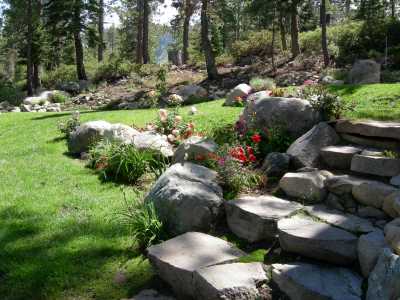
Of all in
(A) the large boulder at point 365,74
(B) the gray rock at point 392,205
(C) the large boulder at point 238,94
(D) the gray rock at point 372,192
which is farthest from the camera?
(A) the large boulder at point 365,74

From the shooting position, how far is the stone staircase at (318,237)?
3918 millimetres

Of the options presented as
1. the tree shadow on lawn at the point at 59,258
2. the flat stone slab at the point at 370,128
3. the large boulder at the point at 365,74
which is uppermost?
the large boulder at the point at 365,74

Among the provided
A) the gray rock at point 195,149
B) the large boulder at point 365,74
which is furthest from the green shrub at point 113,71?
the gray rock at point 195,149

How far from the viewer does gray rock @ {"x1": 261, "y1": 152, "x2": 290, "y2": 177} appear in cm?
640

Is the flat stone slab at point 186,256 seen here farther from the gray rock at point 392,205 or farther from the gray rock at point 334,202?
the gray rock at point 392,205

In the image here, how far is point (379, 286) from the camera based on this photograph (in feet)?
11.7

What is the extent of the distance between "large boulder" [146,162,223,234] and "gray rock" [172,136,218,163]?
1.18 m

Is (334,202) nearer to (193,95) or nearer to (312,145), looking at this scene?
(312,145)

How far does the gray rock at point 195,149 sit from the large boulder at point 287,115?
992 mm

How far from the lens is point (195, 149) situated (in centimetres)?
714

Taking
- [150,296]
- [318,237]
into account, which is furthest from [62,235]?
[318,237]

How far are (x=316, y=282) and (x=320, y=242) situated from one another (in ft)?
1.51

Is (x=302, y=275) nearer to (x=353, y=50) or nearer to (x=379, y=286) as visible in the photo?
(x=379, y=286)

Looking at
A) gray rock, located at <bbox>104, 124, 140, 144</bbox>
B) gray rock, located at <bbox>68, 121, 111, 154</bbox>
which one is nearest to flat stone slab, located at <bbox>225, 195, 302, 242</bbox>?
gray rock, located at <bbox>104, 124, 140, 144</bbox>
